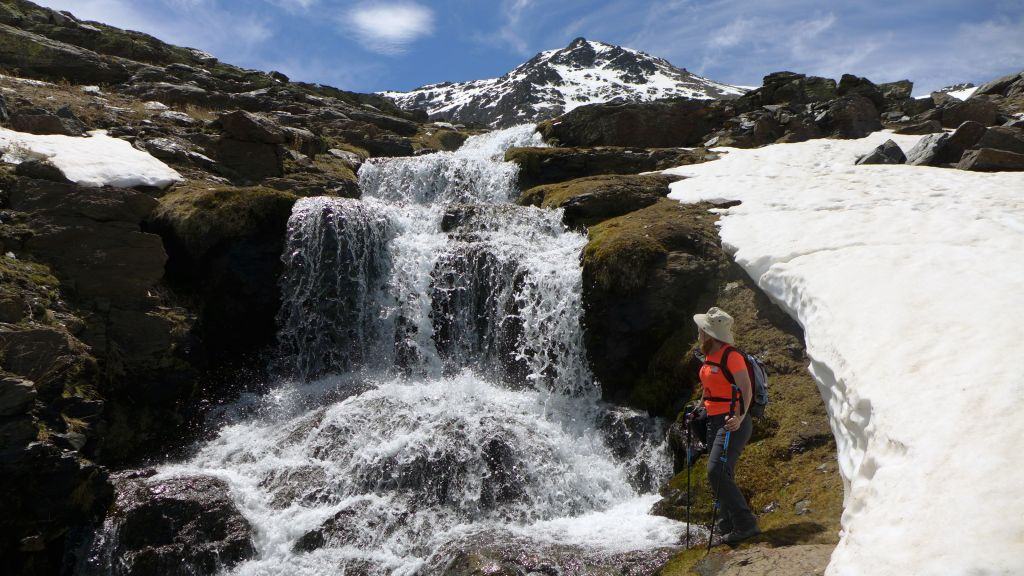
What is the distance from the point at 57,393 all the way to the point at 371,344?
6.74 metres

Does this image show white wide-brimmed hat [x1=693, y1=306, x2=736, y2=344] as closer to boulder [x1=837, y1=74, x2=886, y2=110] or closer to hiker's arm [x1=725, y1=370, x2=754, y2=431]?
hiker's arm [x1=725, y1=370, x2=754, y2=431]

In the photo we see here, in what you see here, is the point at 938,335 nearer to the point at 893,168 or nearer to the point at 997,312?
the point at 997,312

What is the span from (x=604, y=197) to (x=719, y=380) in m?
10.9

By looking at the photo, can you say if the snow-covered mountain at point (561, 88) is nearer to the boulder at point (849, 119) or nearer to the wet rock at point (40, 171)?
the boulder at point (849, 119)

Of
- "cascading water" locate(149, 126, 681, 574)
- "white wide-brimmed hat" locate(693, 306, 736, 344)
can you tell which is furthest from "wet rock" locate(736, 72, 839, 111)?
"white wide-brimmed hat" locate(693, 306, 736, 344)

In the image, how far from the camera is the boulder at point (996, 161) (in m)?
16.0

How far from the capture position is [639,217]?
1545cm

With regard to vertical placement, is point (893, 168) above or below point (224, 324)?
above

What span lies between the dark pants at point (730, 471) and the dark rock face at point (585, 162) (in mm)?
16460

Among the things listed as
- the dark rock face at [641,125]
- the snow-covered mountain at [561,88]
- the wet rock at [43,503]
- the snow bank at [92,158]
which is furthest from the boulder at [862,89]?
the snow-covered mountain at [561,88]

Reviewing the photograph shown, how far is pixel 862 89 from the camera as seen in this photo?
30.6 meters

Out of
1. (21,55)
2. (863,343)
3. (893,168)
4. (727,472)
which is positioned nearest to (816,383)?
(863,343)

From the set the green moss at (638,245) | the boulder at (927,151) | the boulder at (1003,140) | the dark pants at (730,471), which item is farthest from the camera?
the boulder at (927,151)

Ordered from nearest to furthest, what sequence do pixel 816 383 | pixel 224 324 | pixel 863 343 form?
pixel 863 343 < pixel 816 383 < pixel 224 324
